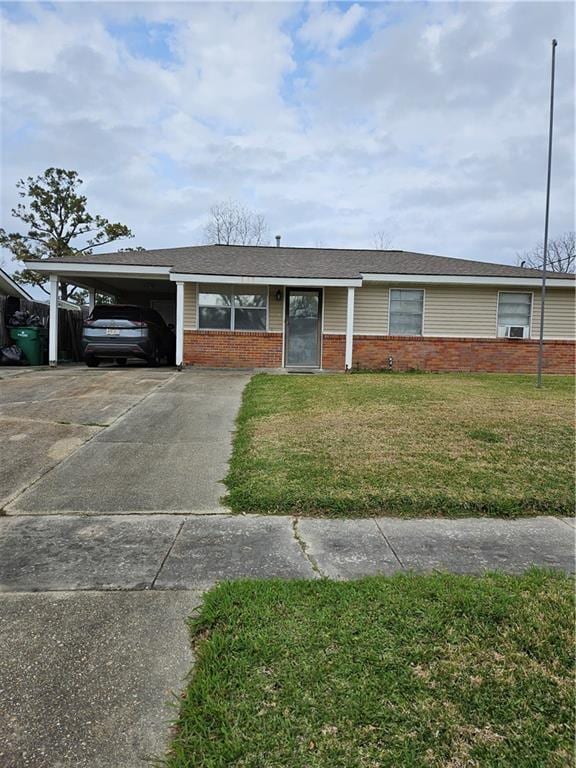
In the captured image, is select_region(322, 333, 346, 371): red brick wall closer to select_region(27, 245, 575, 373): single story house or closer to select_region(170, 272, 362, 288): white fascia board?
select_region(27, 245, 575, 373): single story house

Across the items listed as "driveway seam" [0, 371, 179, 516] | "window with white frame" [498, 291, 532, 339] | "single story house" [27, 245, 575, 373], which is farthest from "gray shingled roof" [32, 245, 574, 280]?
"driveway seam" [0, 371, 179, 516]

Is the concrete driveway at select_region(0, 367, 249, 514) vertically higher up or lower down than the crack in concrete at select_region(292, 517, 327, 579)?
higher up

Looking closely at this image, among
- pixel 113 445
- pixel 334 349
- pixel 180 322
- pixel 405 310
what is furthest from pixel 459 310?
pixel 113 445

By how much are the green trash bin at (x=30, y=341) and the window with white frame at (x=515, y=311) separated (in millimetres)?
13467

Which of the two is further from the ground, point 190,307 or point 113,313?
point 190,307

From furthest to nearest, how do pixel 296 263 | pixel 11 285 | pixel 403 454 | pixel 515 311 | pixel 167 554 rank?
pixel 11 285
pixel 296 263
pixel 515 311
pixel 403 454
pixel 167 554

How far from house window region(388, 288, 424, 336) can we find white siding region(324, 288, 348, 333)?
140 centimetres

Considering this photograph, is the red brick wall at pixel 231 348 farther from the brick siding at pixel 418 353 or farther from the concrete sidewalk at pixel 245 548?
the concrete sidewalk at pixel 245 548

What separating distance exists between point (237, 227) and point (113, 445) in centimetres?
3093

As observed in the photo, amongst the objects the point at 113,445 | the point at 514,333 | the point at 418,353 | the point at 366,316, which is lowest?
the point at 113,445

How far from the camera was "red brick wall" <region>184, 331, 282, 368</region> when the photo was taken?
43.2ft

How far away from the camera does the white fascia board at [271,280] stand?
488 inches

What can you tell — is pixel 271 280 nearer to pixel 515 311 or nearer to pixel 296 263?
pixel 296 263

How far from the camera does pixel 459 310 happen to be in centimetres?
1377
